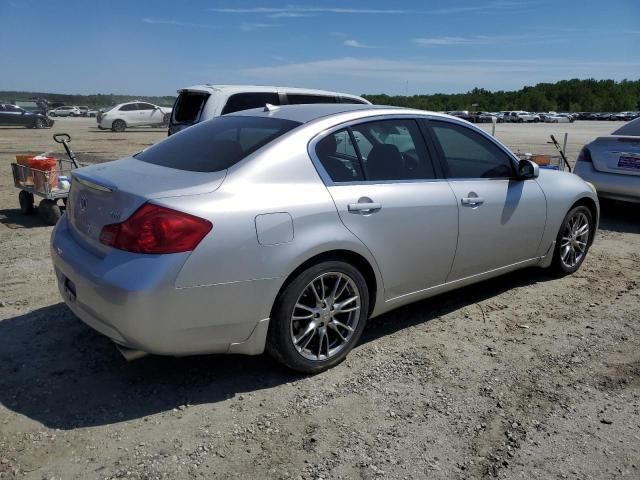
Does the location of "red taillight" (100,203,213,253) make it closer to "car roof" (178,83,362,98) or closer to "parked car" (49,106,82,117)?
"car roof" (178,83,362,98)

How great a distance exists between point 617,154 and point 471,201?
15.3 feet

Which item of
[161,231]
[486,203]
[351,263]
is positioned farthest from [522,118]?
[161,231]

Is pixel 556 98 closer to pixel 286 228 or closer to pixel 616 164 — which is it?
pixel 616 164

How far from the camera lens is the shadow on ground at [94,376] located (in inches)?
123

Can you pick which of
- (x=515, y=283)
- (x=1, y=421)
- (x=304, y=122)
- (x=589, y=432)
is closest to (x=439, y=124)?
(x=304, y=122)

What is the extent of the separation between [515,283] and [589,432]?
2.47 metres

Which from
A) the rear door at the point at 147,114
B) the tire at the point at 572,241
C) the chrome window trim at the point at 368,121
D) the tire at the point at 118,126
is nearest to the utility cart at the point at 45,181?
the chrome window trim at the point at 368,121

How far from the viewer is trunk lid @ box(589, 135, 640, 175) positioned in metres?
7.51

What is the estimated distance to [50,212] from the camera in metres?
7.29

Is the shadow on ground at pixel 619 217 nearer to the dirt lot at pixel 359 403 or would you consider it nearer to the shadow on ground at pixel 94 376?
the dirt lot at pixel 359 403

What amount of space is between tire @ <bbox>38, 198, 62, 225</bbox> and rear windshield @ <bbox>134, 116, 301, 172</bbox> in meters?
3.83

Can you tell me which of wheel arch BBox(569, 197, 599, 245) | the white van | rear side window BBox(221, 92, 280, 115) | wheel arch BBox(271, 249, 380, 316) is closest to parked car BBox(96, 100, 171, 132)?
the white van

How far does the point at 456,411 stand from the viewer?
10.4 ft

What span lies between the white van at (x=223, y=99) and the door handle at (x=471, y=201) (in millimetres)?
5667
